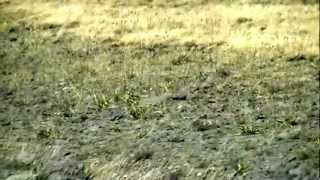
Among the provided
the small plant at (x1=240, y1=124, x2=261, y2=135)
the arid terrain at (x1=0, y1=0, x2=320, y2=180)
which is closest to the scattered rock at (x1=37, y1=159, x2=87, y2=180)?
the arid terrain at (x1=0, y1=0, x2=320, y2=180)

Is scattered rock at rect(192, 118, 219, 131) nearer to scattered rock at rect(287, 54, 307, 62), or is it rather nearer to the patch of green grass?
the patch of green grass

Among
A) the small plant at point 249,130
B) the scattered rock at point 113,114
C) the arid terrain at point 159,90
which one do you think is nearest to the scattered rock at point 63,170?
the arid terrain at point 159,90

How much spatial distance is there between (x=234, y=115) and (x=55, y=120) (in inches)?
77.8

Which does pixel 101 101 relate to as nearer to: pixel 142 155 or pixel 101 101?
pixel 101 101

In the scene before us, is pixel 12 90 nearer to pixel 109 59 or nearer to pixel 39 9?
pixel 109 59

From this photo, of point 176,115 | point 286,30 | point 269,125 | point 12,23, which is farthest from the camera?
point 12,23

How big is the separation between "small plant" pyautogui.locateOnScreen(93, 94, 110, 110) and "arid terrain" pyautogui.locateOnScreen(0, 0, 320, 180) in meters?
0.01

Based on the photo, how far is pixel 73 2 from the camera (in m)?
12.0

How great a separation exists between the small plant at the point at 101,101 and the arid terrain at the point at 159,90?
1 cm

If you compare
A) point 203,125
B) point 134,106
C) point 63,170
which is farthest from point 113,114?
point 63,170

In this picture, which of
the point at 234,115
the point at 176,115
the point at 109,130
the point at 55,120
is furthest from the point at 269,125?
the point at 55,120

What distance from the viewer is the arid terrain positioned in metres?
6.17

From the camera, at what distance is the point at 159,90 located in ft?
27.0

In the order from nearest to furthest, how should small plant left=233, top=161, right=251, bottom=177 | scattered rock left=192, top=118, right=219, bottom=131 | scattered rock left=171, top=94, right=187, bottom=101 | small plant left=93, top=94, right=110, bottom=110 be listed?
small plant left=233, top=161, right=251, bottom=177, scattered rock left=192, top=118, right=219, bottom=131, small plant left=93, top=94, right=110, bottom=110, scattered rock left=171, top=94, right=187, bottom=101
